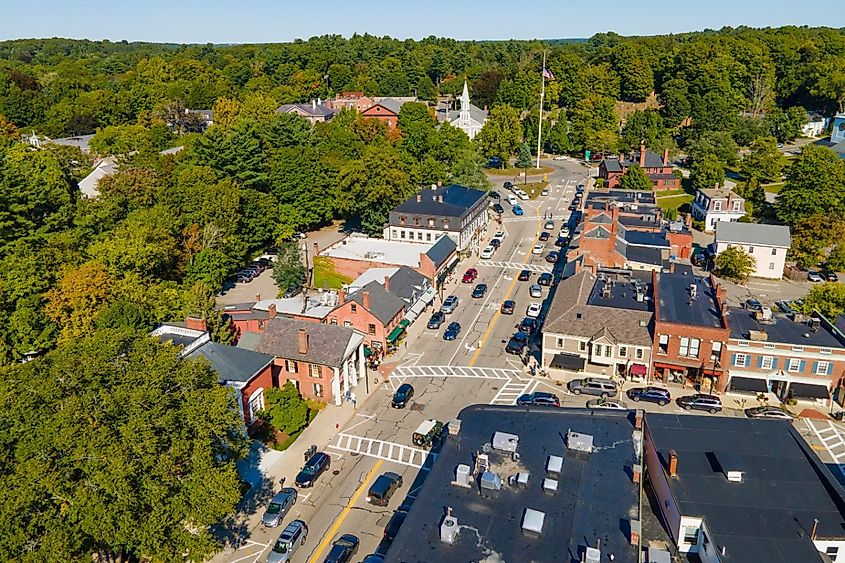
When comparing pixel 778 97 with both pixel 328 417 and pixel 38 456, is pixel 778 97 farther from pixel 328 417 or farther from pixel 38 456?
pixel 38 456

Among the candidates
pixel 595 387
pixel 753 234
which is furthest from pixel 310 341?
pixel 753 234

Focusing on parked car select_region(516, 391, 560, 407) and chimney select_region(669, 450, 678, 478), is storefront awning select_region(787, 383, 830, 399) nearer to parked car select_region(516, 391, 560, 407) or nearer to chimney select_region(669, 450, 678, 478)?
parked car select_region(516, 391, 560, 407)

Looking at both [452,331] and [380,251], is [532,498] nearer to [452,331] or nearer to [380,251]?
[452,331]

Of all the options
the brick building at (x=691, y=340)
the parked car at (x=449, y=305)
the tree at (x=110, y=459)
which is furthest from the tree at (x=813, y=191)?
the tree at (x=110, y=459)

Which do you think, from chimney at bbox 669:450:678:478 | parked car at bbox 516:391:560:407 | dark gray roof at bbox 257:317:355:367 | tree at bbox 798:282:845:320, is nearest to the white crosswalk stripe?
dark gray roof at bbox 257:317:355:367

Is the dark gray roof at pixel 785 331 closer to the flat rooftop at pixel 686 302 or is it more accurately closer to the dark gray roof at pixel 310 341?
the flat rooftop at pixel 686 302

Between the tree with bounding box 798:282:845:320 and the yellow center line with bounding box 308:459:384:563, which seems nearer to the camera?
the yellow center line with bounding box 308:459:384:563
